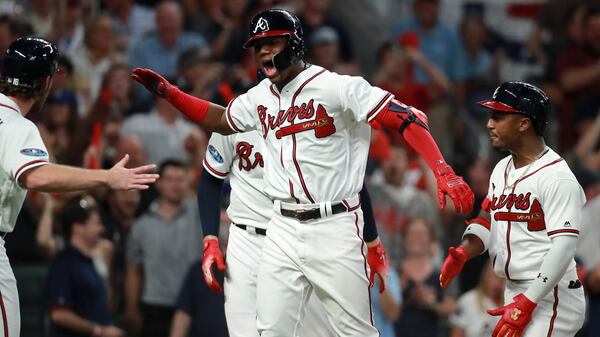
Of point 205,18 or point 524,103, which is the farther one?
point 205,18

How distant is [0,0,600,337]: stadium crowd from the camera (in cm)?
895

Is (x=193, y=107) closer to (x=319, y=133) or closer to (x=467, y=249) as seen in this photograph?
(x=319, y=133)

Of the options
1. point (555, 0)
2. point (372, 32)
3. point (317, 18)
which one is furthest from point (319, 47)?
point (555, 0)

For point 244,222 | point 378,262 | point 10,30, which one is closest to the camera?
point 378,262

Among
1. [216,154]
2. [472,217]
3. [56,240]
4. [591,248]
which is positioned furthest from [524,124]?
[56,240]

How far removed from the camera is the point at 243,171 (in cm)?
650

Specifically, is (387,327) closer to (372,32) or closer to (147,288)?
(147,288)

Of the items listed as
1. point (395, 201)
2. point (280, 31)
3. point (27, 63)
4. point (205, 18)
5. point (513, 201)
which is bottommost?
point (395, 201)

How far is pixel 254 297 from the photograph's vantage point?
6.27 metres

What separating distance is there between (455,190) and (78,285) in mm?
4048

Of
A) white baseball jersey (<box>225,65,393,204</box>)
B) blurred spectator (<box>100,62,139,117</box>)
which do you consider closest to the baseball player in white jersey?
white baseball jersey (<box>225,65,393,204</box>)

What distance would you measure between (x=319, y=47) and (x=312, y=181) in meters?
5.87

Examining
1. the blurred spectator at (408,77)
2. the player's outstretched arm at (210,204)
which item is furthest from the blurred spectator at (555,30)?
the player's outstretched arm at (210,204)

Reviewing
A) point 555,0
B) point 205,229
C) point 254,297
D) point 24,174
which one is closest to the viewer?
point 24,174
